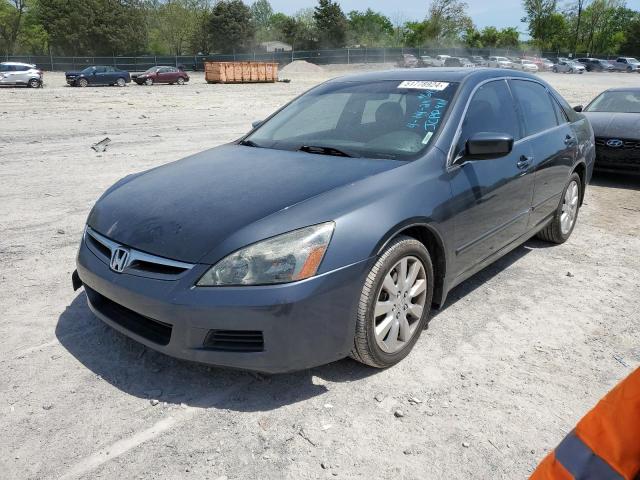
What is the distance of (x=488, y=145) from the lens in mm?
3344

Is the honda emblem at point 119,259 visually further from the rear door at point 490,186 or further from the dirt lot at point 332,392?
the rear door at point 490,186

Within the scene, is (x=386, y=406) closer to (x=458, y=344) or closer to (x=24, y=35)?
(x=458, y=344)

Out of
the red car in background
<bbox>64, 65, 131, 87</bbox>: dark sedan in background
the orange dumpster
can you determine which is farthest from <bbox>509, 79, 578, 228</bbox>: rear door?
the orange dumpster

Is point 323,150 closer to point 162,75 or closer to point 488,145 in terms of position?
point 488,145

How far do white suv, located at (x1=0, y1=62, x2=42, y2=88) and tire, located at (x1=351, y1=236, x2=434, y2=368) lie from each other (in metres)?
35.5

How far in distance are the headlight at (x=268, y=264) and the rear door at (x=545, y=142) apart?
2.53 m

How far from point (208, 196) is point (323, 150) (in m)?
0.94

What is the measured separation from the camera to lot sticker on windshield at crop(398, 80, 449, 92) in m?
3.80

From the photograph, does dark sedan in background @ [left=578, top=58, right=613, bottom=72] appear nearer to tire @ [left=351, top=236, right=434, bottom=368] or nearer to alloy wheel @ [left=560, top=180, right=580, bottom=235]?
alloy wheel @ [left=560, top=180, right=580, bottom=235]

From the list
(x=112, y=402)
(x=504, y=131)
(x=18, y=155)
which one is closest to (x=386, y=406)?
(x=112, y=402)

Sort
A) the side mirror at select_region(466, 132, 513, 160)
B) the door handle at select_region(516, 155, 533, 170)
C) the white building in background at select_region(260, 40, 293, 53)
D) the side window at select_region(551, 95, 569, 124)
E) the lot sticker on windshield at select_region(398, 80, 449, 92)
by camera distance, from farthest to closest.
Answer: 1. the white building in background at select_region(260, 40, 293, 53)
2. the side window at select_region(551, 95, 569, 124)
3. the door handle at select_region(516, 155, 533, 170)
4. the lot sticker on windshield at select_region(398, 80, 449, 92)
5. the side mirror at select_region(466, 132, 513, 160)

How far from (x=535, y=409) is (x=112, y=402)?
2.12m

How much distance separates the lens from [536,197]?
4.42 metres

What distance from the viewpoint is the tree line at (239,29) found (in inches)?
2516
